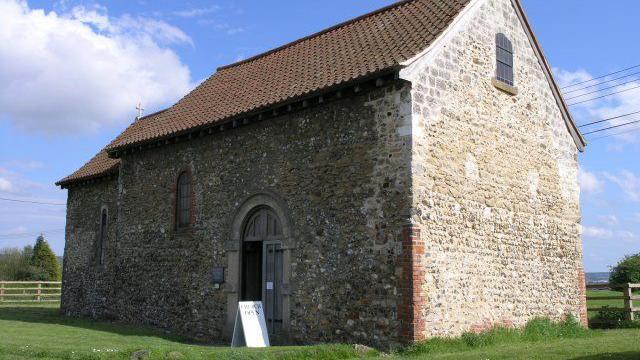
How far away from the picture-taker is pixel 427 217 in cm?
1282

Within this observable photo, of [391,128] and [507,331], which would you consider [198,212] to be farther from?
[507,331]

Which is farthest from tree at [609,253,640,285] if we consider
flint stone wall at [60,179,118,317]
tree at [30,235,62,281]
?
tree at [30,235,62,281]

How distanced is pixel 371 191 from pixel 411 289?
2.29 m

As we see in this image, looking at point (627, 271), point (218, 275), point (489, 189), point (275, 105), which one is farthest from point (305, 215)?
point (627, 271)

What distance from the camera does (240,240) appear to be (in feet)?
53.4

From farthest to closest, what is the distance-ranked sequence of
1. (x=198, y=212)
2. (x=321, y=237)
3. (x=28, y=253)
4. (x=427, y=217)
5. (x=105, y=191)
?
1. (x=28, y=253)
2. (x=105, y=191)
3. (x=198, y=212)
4. (x=321, y=237)
5. (x=427, y=217)

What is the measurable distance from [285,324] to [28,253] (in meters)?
45.4

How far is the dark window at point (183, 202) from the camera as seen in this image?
728 inches

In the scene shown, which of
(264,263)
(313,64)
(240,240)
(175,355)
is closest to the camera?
(175,355)

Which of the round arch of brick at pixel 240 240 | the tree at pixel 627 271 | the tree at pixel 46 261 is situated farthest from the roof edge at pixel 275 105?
the tree at pixel 46 261

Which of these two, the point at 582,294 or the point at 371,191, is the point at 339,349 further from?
the point at 582,294

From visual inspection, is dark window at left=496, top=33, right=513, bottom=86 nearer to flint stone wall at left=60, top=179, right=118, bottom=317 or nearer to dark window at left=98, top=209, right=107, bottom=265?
flint stone wall at left=60, top=179, right=118, bottom=317

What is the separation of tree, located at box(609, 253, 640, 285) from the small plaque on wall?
2078cm

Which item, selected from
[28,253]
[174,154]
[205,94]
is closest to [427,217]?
[174,154]
